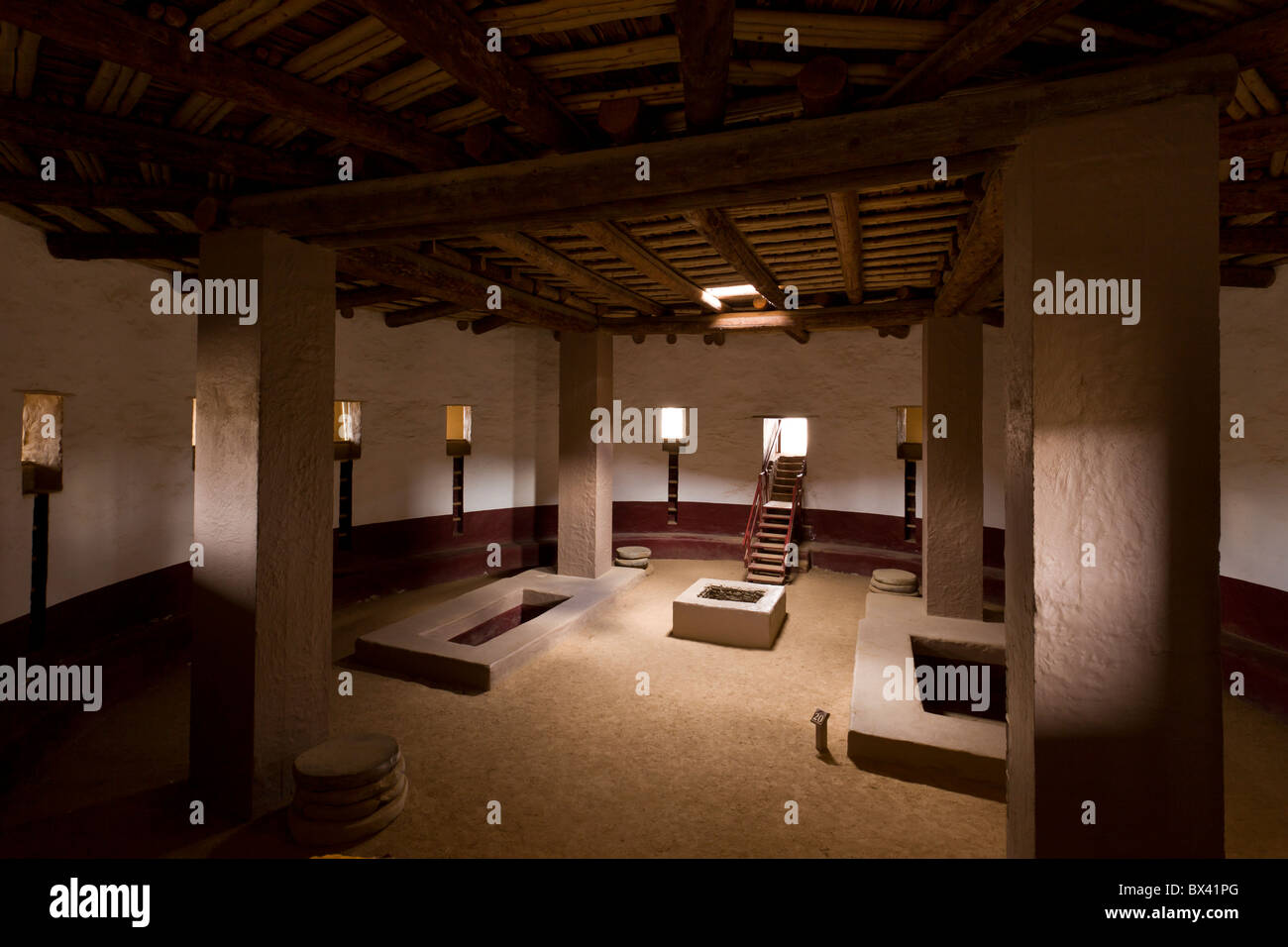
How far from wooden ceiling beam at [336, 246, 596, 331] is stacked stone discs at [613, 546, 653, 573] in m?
4.65

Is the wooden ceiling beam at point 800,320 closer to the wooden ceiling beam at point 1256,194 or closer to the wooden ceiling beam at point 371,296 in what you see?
the wooden ceiling beam at point 371,296

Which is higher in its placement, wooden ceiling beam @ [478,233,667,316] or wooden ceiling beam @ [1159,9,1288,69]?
wooden ceiling beam @ [478,233,667,316]

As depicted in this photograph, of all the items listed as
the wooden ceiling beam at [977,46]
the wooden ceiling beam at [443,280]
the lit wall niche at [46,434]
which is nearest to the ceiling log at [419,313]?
the wooden ceiling beam at [443,280]

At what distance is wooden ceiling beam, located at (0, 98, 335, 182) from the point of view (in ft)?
11.5

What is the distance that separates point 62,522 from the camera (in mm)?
5809

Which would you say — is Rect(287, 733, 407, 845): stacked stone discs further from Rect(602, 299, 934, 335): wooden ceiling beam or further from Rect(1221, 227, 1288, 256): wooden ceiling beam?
Rect(1221, 227, 1288, 256): wooden ceiling beam

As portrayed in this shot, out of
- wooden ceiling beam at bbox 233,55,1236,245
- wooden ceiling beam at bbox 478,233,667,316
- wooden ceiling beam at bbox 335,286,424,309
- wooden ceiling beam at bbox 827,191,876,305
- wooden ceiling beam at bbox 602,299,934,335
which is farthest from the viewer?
wooden ceiling beam at bbox 602,299,934,335

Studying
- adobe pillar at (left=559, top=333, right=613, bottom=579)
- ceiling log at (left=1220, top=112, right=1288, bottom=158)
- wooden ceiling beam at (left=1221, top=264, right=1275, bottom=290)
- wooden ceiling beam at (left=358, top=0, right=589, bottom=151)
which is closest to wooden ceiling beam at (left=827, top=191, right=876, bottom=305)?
wooden ceiling beam at (left=358, top=0, right=589, bottom=151)

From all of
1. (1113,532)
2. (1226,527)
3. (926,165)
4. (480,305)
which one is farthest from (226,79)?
(1226,527)

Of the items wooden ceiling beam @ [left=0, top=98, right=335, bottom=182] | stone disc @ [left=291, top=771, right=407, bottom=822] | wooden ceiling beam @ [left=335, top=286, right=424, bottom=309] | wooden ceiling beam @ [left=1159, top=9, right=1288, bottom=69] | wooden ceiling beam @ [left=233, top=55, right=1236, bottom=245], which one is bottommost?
stone disc @ [left=291, top=771, right=407, bottom=822]

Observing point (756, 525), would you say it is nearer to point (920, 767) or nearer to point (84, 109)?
point (920, 767)

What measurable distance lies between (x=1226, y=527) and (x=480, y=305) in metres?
9.57

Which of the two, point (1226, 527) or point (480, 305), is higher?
point (480, 305)

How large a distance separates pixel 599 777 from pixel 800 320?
7.09 metres
